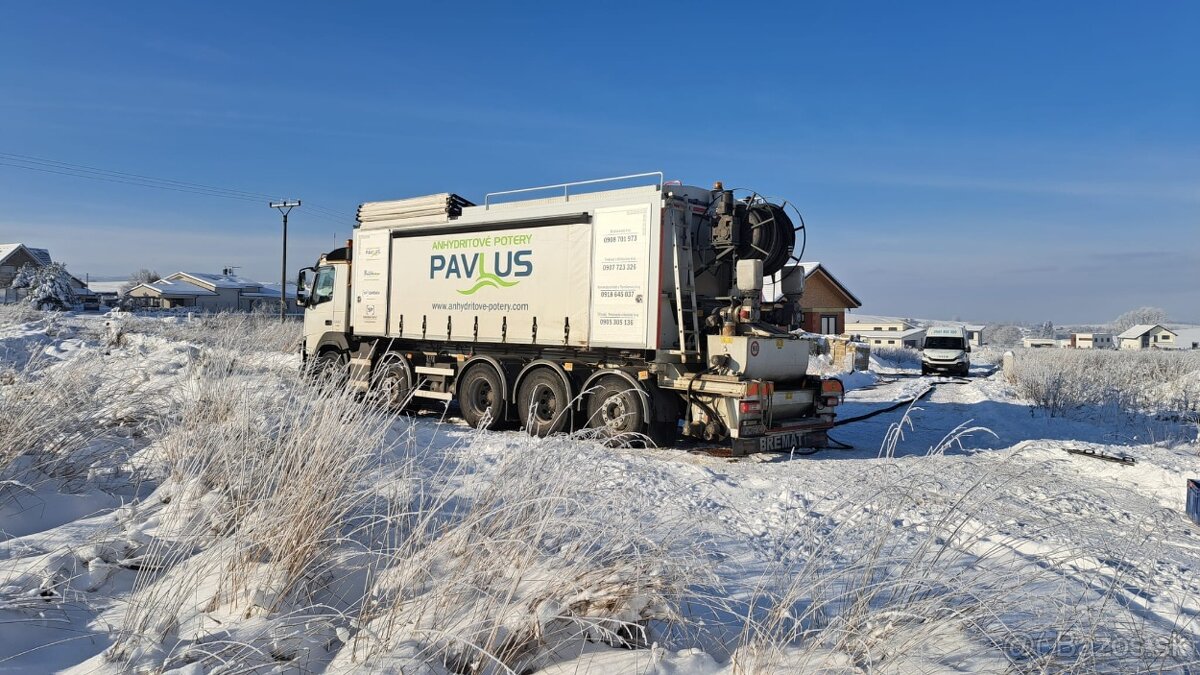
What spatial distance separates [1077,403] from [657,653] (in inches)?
620

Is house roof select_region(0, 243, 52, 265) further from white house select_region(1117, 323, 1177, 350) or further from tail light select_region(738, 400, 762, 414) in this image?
white house select_region(1117, 323, 1177, 350)

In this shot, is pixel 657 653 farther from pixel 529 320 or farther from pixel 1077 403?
pixel 1077 403

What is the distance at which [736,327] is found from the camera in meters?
9.28

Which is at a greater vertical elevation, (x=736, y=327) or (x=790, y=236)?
(x=790, y=236)

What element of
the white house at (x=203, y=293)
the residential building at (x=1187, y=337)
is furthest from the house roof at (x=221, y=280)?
the residential building at (x=1187, y=337)

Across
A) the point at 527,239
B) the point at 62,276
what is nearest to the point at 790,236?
the point at 527,239

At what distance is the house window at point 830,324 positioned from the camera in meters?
40.8

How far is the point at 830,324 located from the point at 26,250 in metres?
63.6

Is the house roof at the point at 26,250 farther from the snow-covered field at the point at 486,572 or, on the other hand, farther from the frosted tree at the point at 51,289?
the snow-covered field at the point at 486,572

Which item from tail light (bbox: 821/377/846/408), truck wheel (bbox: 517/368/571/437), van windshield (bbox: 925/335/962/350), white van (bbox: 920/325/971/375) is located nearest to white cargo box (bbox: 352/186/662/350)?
truck wheel (bbox: 517/368/571/437)

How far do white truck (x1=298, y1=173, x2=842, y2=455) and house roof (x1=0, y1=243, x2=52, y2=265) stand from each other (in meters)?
64.2

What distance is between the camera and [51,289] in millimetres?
47375

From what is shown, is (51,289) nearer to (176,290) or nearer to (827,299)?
(176,290)

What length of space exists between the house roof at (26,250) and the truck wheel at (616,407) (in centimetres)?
6763
